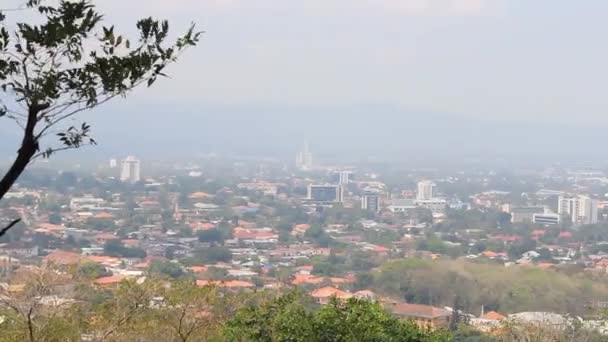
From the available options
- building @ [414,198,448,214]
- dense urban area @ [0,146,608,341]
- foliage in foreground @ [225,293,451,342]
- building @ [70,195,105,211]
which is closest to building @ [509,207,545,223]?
dense urban area @ [0,146,608,341]

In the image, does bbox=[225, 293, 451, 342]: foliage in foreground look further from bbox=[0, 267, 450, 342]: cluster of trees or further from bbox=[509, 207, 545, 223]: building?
bbox=[509, 207, 545, 223]: building

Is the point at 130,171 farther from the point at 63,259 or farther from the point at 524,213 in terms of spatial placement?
the point at 63,259

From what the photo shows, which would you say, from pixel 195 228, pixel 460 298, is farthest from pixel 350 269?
pixel 195 228

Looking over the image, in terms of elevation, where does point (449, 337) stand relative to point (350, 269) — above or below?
above

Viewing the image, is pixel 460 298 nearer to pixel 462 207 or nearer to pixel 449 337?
pixel 449 337

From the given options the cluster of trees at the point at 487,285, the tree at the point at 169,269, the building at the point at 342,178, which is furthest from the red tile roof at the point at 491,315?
the building at the point at 342,178

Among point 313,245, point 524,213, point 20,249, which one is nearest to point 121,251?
point 20,249

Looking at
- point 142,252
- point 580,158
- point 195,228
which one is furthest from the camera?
point 580,158
